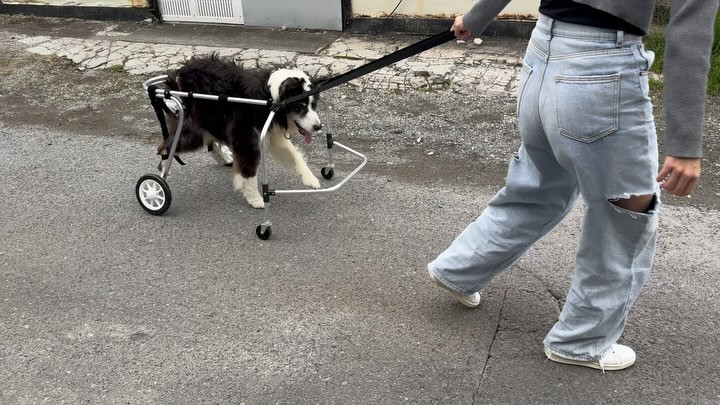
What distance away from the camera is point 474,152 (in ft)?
17.4

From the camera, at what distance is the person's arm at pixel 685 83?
2072 mm

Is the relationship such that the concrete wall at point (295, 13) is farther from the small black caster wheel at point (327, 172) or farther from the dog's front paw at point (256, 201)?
the dog's front paw at point (256, 201)

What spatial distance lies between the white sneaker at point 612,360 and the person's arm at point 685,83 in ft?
3.40

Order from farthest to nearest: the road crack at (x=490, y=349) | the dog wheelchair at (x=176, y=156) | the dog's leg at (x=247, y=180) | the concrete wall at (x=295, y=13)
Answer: the concrete wall at (x=295, y=13), the dog's leg at (x=247, y=180), the dog wheelchair at (x=176, y=156), the road crack at (x=490, y=349)

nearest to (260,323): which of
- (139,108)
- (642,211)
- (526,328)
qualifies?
(526,328)

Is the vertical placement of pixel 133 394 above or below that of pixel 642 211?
below

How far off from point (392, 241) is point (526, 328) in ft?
3.62

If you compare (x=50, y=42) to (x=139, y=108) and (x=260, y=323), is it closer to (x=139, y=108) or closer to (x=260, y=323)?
(x=139, y=108)

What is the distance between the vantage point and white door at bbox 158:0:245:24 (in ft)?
29.0

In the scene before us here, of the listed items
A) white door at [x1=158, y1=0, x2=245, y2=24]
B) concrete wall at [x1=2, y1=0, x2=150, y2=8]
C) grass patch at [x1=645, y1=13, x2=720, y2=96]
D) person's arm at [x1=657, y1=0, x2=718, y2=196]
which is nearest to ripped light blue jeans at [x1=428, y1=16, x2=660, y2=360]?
person's arm at [x1=657, y1=0, x2=718, y2=196]

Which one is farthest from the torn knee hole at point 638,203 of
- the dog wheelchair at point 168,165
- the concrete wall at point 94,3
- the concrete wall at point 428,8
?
the concrete wall at point 94,3

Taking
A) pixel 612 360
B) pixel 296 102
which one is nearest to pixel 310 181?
pixel 296 102

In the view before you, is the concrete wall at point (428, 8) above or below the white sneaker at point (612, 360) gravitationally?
above

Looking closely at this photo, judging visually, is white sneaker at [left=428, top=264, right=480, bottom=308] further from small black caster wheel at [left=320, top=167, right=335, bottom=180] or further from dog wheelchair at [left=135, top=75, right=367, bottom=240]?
small black caster wheel at [left=320, top=167, right=335, bottom=180]
